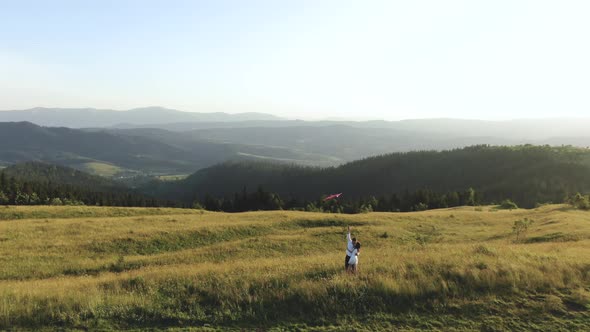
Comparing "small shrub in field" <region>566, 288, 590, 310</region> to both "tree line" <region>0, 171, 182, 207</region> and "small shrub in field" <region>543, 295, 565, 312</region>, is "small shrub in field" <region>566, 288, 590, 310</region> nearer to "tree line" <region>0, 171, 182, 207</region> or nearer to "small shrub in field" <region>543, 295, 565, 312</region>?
"small shrub in field" <region>543, 295, 565, 312</region>

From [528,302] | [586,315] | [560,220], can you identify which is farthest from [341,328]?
[560,220]

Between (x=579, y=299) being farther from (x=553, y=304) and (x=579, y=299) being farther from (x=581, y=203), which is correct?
(x=581, y=203)

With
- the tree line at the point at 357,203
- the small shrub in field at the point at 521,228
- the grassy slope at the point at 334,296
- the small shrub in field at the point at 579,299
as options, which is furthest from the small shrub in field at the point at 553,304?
the tree line at the point at 357,203

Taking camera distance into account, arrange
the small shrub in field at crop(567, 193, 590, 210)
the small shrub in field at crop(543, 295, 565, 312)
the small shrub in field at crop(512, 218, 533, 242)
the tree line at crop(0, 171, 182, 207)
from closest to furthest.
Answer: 1. the small shrub in field at crop(543, 295, 565, 312)
2. the small shrub in field at crop(512, 218, 533, 242)
3. the small shrub in field at crop(567, 193, 590, 210)
4. the tree line at crop(0, 171, 182, 207)

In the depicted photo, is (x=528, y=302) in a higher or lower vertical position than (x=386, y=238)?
higher

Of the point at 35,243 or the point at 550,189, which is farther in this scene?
the point at 550,189

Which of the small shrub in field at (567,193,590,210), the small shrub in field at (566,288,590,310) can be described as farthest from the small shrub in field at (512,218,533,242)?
the small shrub in field at (567,193,590,210)

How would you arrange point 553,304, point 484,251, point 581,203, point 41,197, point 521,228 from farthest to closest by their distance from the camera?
point 41,197 < point 581,203 < point 521,228 < point 484,251 < point 553,304

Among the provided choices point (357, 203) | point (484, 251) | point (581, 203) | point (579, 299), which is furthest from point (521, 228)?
point (357, 203)

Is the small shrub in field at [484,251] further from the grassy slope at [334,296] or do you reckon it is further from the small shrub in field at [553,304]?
the small shrub in field at [553,304]

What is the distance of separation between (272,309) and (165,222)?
34027mm

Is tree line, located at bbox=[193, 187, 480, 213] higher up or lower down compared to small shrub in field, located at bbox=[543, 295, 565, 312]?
lower down

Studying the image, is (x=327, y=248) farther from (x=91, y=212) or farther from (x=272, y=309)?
(x=91, y=212)

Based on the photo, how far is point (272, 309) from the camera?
13.1m
